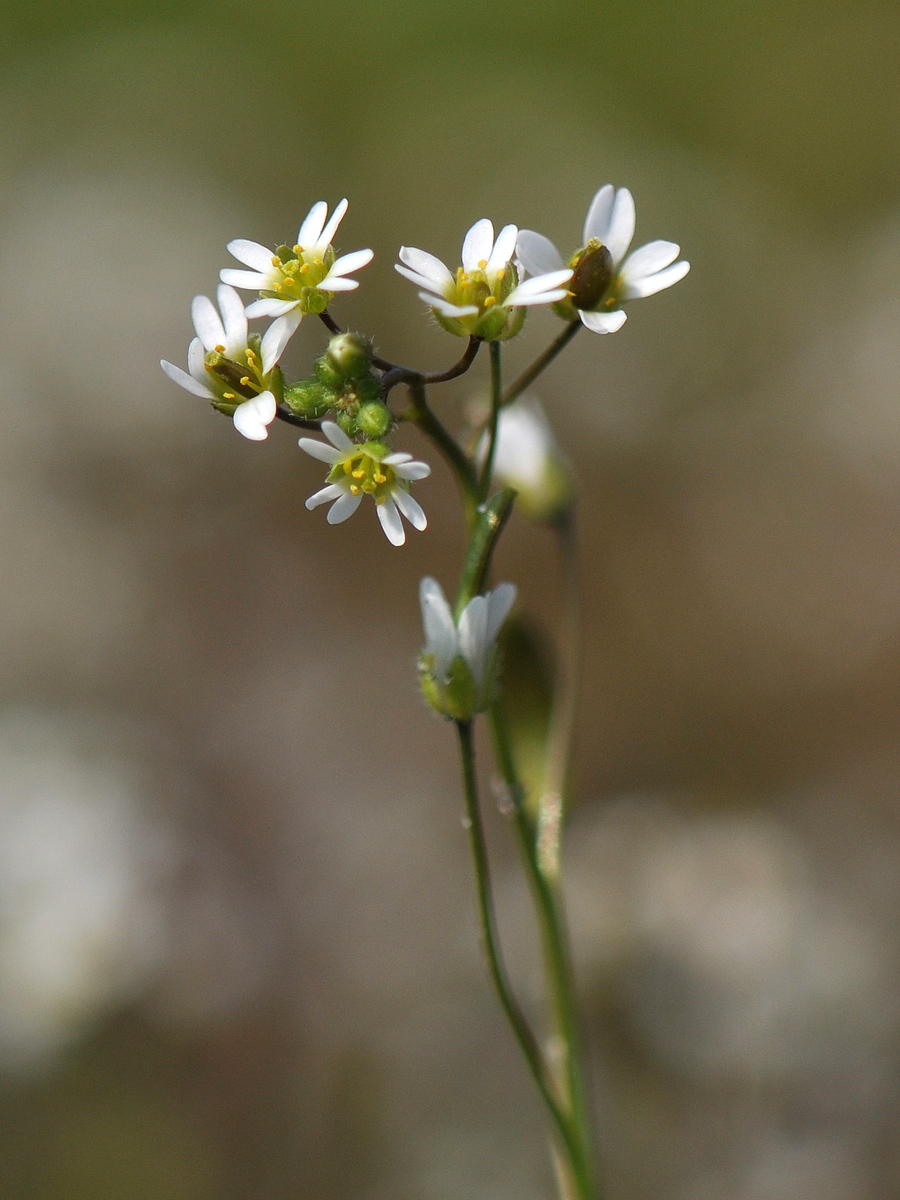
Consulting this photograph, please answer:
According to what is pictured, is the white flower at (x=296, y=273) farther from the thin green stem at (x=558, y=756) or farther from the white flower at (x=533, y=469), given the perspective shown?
the thin green stem at (x=558, y=756)

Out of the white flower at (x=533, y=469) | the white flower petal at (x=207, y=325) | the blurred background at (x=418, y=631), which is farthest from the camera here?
the blurred background at (x=418, y=631)

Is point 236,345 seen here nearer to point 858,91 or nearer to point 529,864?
point 529,864

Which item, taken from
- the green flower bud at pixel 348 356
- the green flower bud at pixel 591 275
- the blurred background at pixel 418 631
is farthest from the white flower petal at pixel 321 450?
the blurred background at pixel 418 631

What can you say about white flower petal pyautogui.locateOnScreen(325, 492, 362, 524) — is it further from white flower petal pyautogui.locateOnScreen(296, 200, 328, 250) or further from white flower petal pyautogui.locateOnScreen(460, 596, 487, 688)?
white flower petal pyautogui.locateOnScreen(296, 200, 328, 250)

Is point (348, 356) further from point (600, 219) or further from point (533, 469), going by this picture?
point (533, 469)

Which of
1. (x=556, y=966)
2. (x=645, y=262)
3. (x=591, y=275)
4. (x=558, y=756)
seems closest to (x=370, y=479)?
(x=591, y=275)

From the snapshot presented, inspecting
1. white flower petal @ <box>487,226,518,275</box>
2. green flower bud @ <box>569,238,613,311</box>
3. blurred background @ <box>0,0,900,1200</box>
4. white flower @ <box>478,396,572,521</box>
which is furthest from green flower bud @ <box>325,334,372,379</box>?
blurred background @ <box>0,0,900,1200</box>
